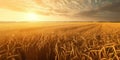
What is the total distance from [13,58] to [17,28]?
867 millimetres

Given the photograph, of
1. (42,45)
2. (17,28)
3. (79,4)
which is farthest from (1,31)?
(79,4)

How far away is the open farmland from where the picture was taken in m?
1.81

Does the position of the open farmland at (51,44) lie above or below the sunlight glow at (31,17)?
below

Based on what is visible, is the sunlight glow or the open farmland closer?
the open farmland

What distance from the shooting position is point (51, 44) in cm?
215

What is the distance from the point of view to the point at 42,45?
6.73 ft

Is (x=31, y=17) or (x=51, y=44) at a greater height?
(x=31, y=17)

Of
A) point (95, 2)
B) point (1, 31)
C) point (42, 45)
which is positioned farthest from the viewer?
point (95, 2)

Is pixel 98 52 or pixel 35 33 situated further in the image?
pixel 35 33

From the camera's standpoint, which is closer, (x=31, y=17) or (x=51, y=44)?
(x=51, y=44)

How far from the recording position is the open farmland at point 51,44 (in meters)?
1.81

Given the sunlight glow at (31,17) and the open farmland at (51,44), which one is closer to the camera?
the open farmland at (51,44)

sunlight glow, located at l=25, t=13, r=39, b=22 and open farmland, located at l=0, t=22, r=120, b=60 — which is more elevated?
sunlight glow, located at l=25, t=13, r=39, b=22

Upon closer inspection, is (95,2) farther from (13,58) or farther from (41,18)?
(13,58)
